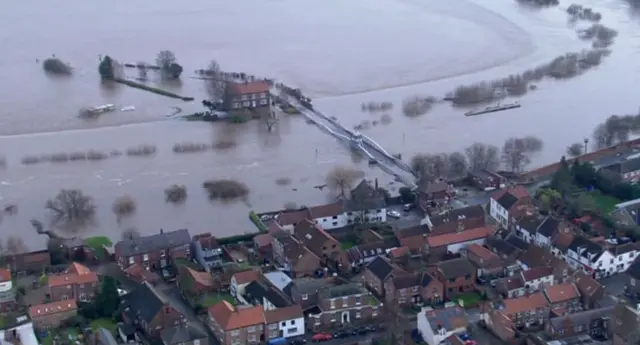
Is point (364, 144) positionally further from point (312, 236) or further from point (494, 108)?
point (312, 236)

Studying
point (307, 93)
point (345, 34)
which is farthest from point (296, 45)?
point (307, 93)

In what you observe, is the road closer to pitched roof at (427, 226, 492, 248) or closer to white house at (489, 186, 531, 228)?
white house at (489, 186, 531, 228)

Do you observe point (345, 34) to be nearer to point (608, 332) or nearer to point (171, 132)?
point (171, 132)

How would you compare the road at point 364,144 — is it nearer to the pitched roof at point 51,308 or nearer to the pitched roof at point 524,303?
the pitched roof at point 524,303

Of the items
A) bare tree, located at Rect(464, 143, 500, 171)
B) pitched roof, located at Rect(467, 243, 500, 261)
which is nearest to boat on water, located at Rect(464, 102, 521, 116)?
bare tree, located at Rect(464, 143, 500, 171)

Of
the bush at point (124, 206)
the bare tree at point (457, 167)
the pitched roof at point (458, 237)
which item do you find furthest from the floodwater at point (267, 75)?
the pitched roof at point (458, 237)
